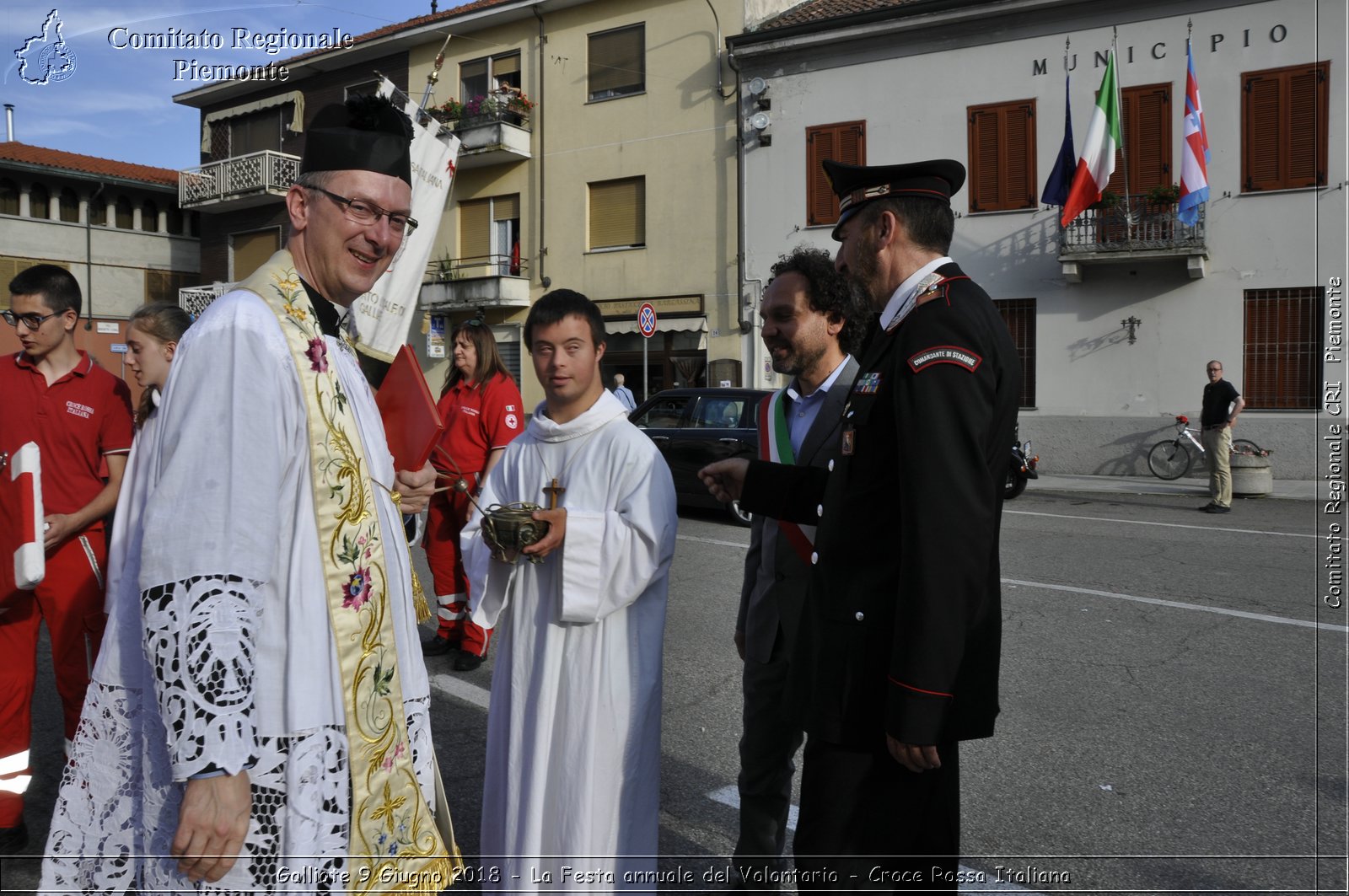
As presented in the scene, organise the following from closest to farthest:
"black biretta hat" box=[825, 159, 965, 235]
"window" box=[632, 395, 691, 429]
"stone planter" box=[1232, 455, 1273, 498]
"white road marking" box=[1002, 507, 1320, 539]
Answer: "black biretta hat" box=[825, 159, 965, 235], "white road marking" box=[1002, 507, 1320, 539], "window" box=[632, 395, 691, 429], "stone planter" box=[1232, 455, 1273, 498]

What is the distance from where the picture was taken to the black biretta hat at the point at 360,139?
197 centimetres

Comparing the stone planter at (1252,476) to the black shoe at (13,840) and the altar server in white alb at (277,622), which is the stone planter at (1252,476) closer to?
the altar server in white alb at (277,622)

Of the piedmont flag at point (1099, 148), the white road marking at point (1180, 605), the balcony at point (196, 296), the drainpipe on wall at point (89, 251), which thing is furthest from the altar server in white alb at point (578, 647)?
the drainpipe on wall at point (89, 251)

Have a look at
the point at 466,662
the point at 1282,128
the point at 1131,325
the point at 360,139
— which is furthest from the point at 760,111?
the point at 360,139

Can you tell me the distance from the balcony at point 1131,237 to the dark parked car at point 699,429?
28.4ft

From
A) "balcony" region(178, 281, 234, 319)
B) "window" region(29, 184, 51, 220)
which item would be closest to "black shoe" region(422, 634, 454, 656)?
"balcony" region(178, 281, 234, 319)

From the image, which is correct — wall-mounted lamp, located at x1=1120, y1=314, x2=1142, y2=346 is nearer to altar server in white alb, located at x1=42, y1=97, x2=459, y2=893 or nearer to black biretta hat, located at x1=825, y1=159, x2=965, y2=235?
black biretta hat, located at x1=825, y1=159, x2=965, y2=235

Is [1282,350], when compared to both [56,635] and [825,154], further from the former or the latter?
[56,635]

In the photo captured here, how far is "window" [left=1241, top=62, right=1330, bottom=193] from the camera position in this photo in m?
16.2

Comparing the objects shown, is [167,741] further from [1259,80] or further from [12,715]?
[1259,80]

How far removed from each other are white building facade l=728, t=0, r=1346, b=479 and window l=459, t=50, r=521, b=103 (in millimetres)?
7184

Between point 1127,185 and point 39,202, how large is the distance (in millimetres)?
28084

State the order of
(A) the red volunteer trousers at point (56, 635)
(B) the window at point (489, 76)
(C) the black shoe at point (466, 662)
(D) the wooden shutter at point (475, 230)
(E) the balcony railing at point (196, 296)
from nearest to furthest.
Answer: (A) the red volunteer trousers at point (56, 635), (C) the black shoe at point (466, 662), (B) the window at point (489, 76), (D) the wooden shutter at point (475, 230), (E) the balcony railing at point (196, 296)

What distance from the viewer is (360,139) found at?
1.98 meters
